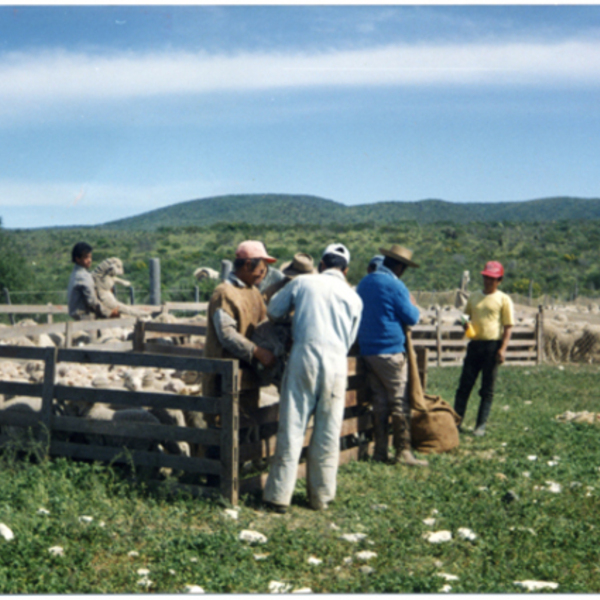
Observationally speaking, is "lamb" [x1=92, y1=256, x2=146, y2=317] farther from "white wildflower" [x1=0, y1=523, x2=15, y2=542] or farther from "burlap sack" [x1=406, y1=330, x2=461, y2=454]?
"white wildflower" [x1=0, y1=523, x2=15, y2=542]

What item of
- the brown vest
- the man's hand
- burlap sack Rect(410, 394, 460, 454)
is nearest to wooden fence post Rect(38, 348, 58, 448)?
the brown vest

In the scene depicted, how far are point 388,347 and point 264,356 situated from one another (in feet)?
5.93

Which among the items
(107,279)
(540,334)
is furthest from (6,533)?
(540,334)

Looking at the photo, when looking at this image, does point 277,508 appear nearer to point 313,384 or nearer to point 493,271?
point 313,384

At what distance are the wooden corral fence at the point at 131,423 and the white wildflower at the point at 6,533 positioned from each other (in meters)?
1.16

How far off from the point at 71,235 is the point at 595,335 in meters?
71.7

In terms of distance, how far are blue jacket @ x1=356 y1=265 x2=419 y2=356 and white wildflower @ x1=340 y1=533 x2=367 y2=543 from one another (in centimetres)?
236

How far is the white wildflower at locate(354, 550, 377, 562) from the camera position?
16.3 ft

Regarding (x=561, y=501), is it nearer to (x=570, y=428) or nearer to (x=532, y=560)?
(x=532, y=560)

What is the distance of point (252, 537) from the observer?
5203mm

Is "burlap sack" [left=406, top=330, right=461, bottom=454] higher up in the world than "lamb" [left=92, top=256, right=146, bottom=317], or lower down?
lower down

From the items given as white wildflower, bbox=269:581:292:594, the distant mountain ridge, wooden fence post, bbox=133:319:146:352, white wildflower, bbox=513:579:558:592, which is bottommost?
white wildflower, bbox=513:579:558:592

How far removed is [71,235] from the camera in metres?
83.2

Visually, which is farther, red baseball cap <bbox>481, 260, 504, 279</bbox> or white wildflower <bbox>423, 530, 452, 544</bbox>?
red baseball cap <bbox>481, 260, 504, 279</bbox>
